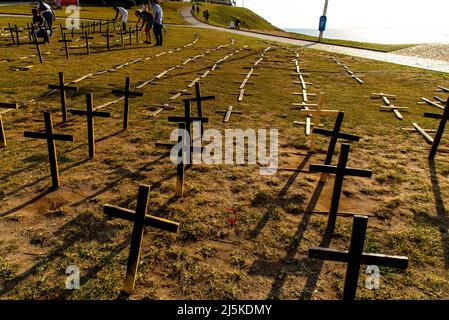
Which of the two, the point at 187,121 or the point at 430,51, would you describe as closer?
the point at 187,121

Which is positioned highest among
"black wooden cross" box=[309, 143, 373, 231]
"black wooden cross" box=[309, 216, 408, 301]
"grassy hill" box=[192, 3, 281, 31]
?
"grassy hill" box=[192, 3, 281, 31]

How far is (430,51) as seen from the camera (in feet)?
79.6

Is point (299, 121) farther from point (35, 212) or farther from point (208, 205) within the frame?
point (35, 212)

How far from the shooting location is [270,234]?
4.36 m

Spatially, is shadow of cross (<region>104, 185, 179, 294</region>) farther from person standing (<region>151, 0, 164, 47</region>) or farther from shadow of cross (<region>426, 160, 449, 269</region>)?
person standing (<region>151, 0, 164, 47</region>)

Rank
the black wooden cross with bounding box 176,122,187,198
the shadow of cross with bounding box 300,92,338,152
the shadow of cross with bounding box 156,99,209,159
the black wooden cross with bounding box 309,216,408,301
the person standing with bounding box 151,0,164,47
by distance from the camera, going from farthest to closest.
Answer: the person standing with bounding box 151,0,164,47 → the shadow of cross with bounding box 300,92,338,152 → the shadow of cross with bounding box 156,99,209,159 → the black wooden cross with bounding box 176,122,187,198 → the black wooden cross with bounding box 309,216,408,301

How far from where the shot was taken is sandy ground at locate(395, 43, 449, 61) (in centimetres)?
2247

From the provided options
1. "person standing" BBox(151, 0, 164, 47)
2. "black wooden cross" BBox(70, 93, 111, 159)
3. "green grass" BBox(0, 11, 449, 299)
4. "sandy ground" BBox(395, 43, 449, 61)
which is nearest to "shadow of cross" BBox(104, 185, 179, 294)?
"green grass" BBox(0, 11, 449, 299)

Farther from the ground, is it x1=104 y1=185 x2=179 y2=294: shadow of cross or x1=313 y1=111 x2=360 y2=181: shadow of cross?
x1=313 y1=111 x2=360 y2=181: shadow of cross

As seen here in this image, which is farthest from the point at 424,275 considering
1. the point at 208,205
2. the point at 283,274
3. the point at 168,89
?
the point at 168,89

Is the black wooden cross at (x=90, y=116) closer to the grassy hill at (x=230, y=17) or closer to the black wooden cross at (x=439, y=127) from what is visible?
the black wooden cross at (x=439, y=127)

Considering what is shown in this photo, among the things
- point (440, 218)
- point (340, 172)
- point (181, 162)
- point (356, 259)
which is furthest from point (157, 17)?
point (356, 259)

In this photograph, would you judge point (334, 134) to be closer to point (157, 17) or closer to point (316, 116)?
point (316, 116)

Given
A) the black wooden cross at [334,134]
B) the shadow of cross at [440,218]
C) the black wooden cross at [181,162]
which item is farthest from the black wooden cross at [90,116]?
the shadow of cross at [440,218]
